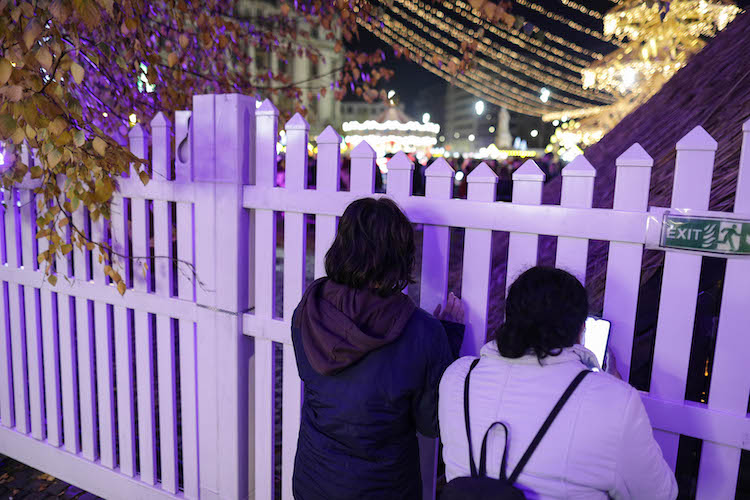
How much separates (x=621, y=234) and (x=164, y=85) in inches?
188

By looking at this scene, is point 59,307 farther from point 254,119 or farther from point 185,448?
point 254,119

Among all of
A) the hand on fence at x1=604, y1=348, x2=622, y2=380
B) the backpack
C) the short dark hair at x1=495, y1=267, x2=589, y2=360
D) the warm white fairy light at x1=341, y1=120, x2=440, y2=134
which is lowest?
the backpack

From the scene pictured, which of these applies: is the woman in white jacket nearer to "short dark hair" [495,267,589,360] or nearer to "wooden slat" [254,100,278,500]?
"short dark hair" [495,267,589,360]

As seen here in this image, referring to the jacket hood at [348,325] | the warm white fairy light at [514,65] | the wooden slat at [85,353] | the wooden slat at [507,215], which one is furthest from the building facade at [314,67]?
the jacket hood at [348,325]

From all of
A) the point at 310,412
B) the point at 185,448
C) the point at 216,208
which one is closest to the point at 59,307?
the point at 185,448

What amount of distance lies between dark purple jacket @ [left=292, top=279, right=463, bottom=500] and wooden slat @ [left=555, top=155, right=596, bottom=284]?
23.1 inches

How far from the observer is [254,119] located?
2.71m

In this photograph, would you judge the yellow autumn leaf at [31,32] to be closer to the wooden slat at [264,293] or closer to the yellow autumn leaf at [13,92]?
the yellow autumn leaf at [13,92]

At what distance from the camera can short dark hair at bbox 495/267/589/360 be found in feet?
4.42

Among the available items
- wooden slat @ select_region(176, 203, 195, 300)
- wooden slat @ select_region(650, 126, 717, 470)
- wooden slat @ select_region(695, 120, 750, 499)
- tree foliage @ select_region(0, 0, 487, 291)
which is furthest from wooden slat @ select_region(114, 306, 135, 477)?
wooden slat @ select_region(695, 120, 750, 499)

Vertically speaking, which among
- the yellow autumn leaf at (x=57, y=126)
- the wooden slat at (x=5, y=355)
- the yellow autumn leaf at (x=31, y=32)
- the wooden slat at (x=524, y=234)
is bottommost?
the wooden slat at (x=5, y=355)

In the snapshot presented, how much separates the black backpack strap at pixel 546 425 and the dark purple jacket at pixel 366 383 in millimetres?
476

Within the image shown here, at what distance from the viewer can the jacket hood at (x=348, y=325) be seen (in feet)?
5.63

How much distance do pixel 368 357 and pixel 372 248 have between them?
385mm
